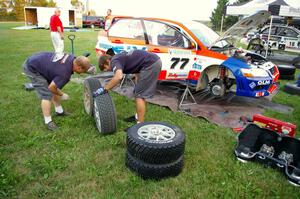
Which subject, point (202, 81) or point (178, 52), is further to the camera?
point (202, 81)

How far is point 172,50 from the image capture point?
17.9 feet

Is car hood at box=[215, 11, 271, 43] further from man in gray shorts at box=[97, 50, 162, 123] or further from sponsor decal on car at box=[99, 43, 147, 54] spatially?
man in gray shorts at box=[97, 50, 162, 123]

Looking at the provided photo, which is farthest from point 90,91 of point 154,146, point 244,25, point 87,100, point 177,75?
point 244,25

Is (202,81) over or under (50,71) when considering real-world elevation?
under

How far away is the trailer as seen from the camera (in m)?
25.6

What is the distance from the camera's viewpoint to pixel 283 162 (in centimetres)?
304

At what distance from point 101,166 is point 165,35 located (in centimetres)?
352

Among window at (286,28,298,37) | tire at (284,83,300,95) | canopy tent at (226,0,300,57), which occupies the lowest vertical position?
tire at (284,83,300,95)

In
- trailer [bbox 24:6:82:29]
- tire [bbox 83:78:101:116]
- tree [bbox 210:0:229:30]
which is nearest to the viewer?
tire [bbox 83:78:101:116]

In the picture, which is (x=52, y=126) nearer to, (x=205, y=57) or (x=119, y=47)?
(x=119, y=47)

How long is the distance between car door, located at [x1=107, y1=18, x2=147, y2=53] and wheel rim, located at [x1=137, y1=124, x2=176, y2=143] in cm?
313

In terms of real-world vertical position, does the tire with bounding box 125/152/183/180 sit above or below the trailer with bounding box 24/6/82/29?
below

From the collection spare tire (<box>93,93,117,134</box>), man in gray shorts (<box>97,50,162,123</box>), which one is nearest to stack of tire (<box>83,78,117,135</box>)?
spare tire (<box>93,93,117,134</box>)

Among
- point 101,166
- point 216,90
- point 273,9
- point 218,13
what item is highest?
point 218,13
